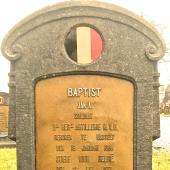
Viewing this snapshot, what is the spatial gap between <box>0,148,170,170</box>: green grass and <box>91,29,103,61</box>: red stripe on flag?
450 centimetres

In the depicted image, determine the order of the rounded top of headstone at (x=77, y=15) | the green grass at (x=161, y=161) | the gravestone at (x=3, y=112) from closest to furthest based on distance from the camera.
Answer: the rounded top of headstone at (x=77, y=15) < the green grass at (x=161, y=161) < the gravestone at (x=3, y=112)

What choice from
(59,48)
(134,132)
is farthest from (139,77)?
(59,48)

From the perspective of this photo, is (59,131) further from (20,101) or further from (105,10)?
(105,10)

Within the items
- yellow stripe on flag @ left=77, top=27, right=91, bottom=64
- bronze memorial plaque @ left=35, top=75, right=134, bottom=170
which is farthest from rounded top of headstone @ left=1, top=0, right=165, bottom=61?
bronze memorial plaque @ left=35, top=75, right=134, bottom=170

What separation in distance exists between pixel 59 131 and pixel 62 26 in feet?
4.12

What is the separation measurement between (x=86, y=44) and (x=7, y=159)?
585 cm

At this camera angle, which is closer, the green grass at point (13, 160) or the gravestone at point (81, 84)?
the gravestone at point (81, 84)

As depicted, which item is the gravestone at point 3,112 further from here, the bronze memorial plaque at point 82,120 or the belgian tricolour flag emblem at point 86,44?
the belgian tricolour flag emblem at point 86,44

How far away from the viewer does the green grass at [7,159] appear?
915 cm

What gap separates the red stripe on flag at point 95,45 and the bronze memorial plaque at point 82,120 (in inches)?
10.0

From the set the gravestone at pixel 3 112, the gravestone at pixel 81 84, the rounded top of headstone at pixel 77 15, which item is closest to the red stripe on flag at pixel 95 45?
the gravestone at pixel 81 84

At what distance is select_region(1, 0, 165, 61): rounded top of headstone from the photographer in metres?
5.09

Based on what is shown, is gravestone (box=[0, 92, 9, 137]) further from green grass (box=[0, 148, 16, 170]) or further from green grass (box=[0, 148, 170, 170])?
green grass (box=[0, 148, 170, 170])

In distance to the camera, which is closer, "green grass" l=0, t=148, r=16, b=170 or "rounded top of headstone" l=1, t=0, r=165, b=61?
"rounded top of headstone" l=1, t=0, r=165, b=61
